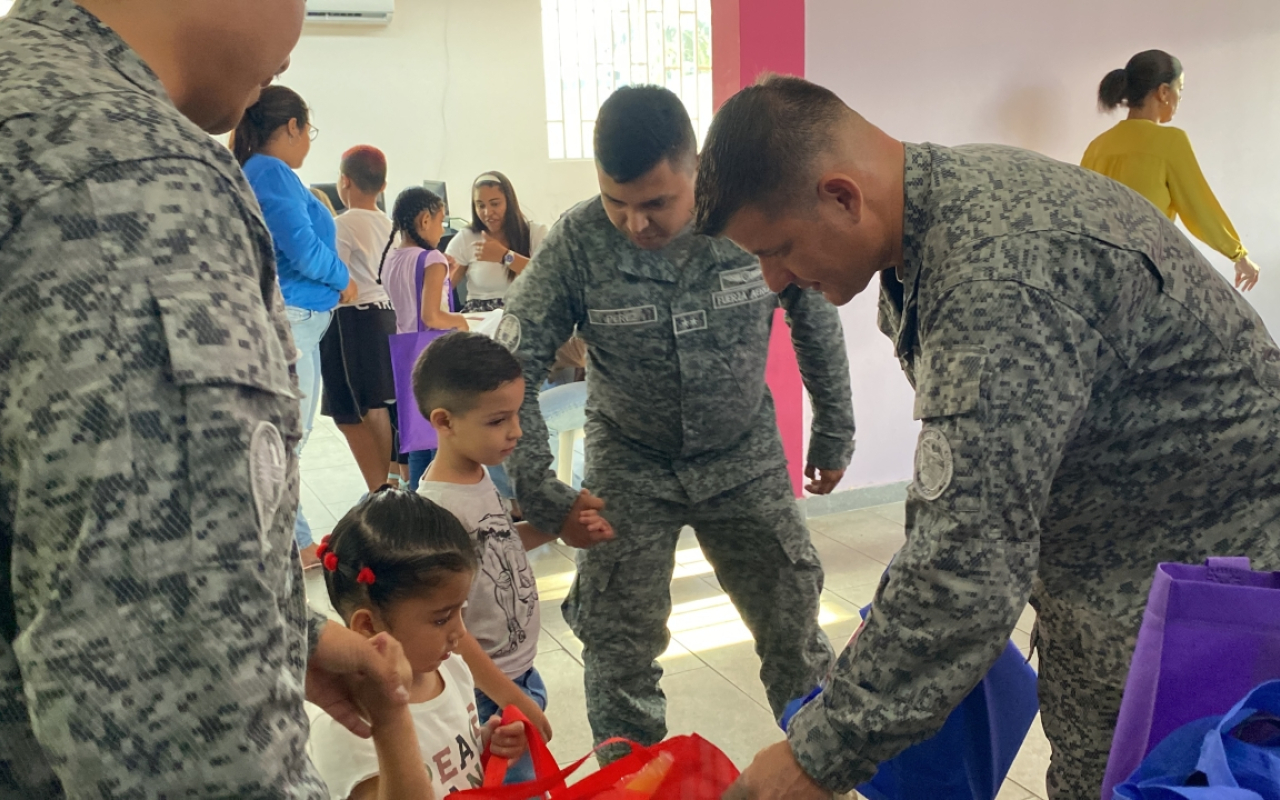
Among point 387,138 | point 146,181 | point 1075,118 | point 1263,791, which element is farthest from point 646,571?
point 387,138

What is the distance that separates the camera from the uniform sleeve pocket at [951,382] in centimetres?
109

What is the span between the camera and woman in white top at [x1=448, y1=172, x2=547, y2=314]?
4598 mm

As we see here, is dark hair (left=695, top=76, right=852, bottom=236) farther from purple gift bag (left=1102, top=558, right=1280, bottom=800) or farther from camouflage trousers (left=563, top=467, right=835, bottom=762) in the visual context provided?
camouflage trousers (left=563, top=467, right=835, bottom=762)

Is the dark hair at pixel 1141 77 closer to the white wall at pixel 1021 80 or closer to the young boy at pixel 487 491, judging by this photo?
the white wall at pixel 1021 80

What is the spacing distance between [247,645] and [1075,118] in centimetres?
476

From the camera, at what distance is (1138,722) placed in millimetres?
1091

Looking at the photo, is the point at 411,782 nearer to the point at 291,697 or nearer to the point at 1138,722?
the point at 291,697

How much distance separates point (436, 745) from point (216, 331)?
928 mm

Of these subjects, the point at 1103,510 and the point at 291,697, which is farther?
the point at 1103,510

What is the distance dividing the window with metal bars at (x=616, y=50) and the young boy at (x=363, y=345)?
5.66 m

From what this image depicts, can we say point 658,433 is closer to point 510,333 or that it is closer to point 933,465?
point 510,333

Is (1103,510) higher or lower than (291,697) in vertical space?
lower

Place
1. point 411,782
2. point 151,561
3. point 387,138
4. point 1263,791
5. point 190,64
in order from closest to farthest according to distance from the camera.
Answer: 1. point 151,561
2. point 190,64
3. point 1263,791
4. point 411,782
5. point 387,138

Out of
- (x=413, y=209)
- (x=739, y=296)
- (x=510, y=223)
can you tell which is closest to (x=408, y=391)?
(x=413, y=209)
